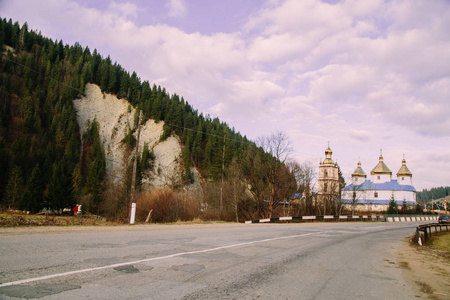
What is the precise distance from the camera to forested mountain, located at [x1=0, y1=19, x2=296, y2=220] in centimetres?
6075

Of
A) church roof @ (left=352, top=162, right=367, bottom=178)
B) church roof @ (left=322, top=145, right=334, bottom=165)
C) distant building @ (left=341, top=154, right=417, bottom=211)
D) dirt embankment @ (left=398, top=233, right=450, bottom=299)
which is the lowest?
dirt embankment @ (left=398, top=233, right=450, bottom=299)

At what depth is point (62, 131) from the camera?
282 feet

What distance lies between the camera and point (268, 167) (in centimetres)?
4016

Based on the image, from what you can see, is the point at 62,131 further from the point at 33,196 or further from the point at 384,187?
the point at 384,187

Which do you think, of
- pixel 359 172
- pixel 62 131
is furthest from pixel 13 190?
pixel 359 172

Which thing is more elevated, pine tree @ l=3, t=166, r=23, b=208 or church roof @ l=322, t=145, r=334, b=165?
church roof @ l=322, t=145, r=334, b=165

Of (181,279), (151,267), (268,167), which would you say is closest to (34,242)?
(151,267)

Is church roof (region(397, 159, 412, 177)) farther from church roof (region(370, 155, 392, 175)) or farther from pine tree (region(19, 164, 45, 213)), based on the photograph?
pine tree (region(19, 164, 45, 213))

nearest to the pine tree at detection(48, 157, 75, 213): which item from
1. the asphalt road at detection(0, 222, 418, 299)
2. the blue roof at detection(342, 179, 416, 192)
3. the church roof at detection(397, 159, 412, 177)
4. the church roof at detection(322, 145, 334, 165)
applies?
the asphalt road at detection(0, 222, 418, 299)

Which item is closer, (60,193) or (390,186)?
(60,193)

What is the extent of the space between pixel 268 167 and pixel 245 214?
22.9ft

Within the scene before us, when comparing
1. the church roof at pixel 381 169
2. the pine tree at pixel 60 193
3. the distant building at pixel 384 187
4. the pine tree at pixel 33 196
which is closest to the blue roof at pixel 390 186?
the distant building at pixel 384 187

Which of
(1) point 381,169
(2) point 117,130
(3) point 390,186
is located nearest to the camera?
(2) point 117,130

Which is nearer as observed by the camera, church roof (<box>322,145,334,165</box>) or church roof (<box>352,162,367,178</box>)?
church roof (<box>322,145,334,165</box>)
